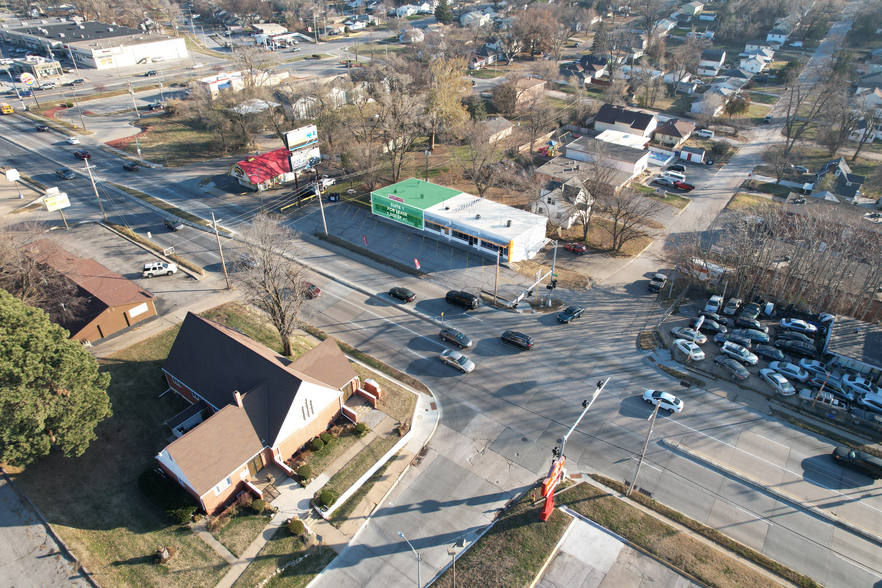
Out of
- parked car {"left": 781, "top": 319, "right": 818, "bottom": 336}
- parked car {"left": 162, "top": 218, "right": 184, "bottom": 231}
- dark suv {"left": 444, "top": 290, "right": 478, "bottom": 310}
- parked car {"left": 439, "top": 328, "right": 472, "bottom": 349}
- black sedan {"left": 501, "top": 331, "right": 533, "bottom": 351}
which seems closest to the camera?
black sedan {"left": 501, "top": 331, "right": 533, "bottom": 351}

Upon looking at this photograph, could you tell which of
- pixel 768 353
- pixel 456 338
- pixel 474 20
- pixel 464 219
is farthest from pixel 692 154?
pixel 474 20

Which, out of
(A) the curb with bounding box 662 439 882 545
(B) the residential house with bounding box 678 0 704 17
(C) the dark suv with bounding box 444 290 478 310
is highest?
(B) the residential house with bounding box 678 0 704 17

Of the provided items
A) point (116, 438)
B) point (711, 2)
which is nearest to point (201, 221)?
point (116, 438)

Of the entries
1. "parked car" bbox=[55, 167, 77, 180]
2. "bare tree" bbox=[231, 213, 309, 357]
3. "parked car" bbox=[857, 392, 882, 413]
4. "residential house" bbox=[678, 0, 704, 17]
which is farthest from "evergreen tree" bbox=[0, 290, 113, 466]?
"residential house" bbox=[678, 0, 704, 17]

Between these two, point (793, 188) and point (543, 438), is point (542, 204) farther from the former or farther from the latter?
point (793, 188)

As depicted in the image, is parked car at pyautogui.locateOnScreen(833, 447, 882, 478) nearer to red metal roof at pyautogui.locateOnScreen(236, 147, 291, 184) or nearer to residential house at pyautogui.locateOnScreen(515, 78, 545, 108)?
red metal roof at pyautogui.locateOnScreen(236, 147, 291, 184)

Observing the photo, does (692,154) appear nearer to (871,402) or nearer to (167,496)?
(871,402)

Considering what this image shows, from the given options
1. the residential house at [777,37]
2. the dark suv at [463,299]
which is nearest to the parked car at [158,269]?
the dark suv at [463,299]
